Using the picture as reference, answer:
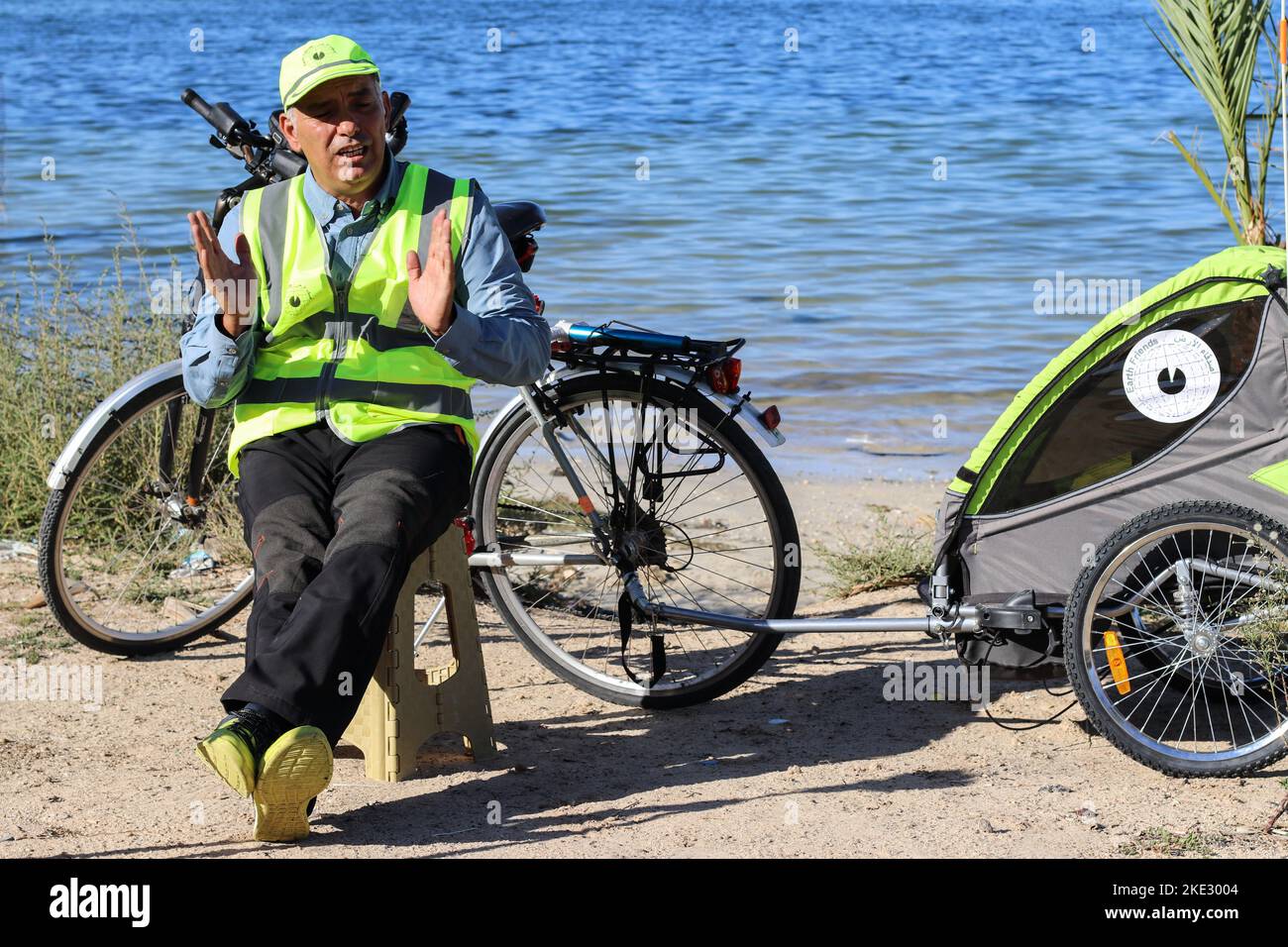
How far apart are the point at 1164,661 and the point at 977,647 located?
0.56 meters

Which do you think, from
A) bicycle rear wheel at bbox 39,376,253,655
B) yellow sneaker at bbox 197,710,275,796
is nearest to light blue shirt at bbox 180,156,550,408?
yellow sneaker at bbox 197,710,275,796

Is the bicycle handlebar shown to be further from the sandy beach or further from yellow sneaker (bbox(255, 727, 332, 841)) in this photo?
yellow sneaker (bbox(255, 727, 332, 841))

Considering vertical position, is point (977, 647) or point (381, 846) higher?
point (977, 647)

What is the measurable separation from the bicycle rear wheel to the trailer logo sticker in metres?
2.78

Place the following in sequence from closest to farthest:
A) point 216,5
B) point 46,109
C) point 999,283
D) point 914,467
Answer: point 914,467 < point 999,283 < point 46,109 < point 216,5

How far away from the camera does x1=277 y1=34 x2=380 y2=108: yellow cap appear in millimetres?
4113

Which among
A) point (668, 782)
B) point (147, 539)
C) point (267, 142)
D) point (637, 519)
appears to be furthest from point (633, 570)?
point (147, 539)

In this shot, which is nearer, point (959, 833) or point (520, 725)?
point (959, 833)

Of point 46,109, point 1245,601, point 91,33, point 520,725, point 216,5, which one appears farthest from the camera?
point 216,5

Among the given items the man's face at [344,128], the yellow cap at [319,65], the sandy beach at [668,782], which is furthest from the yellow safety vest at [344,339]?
the sandy beach at [668,782]

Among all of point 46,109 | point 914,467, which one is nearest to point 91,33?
point 46,109

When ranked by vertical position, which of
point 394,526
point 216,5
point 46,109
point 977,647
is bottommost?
point 977,647

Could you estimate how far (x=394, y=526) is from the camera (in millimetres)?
3994

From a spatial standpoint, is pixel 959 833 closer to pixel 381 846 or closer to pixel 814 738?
pixel 814 738
